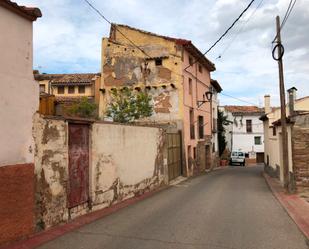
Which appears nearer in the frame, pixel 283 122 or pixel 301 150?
pixel 283 122

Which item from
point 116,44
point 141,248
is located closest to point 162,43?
point 116,44

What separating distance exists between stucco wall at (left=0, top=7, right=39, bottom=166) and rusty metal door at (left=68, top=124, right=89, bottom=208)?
6.28 ft

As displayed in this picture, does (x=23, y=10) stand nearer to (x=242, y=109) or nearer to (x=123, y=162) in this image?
(x=123, y=162)

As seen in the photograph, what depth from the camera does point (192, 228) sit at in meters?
9.63

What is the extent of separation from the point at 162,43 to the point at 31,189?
2054cm

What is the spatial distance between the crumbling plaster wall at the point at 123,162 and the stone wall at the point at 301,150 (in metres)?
6.07

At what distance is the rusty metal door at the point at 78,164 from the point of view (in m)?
10.6

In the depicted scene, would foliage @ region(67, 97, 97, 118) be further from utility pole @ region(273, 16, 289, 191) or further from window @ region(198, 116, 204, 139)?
utility pole @ region(273, 16, 289, 191)

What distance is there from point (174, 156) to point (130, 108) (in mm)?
4160

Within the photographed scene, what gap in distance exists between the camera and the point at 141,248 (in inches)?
307

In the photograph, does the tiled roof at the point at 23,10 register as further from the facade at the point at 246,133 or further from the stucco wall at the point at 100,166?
the facade at the point at 246,133

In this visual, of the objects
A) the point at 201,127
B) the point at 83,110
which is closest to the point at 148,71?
the point at 83,110

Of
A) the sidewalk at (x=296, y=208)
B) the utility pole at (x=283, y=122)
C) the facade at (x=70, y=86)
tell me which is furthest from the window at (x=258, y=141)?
the utility pole at (x=283, y=122)

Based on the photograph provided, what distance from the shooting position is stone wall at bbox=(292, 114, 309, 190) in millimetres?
17297
